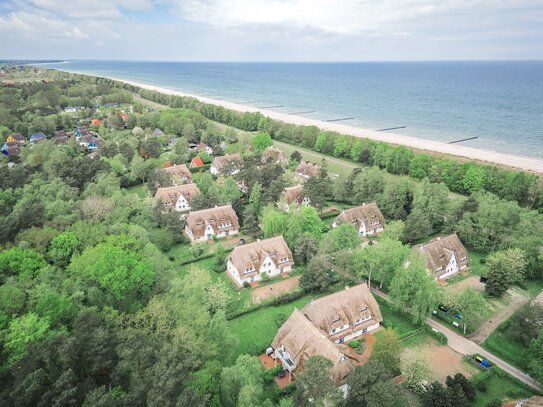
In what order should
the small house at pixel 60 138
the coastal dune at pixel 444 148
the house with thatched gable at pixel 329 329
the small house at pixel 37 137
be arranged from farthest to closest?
the small house at pixel 37 137 → the small house at pixel 60 138 → the coastal dune at pixel 444 148 → the house with thatched gable at pixel 329 329

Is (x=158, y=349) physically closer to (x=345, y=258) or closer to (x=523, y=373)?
(x=345, y=258)

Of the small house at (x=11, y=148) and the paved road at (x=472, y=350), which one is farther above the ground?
the small house at (x=11, y=148)

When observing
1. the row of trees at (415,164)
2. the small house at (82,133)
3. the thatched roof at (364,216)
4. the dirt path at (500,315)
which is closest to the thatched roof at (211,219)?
the thatched roof at (364,216)

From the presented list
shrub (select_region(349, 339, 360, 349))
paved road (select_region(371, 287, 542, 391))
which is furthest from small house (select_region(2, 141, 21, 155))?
paved road (select_region(371, 287, 542, 391))

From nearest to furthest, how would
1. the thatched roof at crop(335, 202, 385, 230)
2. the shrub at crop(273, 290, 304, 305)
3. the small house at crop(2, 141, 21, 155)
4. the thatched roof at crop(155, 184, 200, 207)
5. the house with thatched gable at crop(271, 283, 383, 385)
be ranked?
the house with thatched gable at crop(271, 283, 383, 385)
the shrub at crop(273, 290, 304, 305)
the thatched roof at crop(335, 202, 385, 230)
the thatched roof at crop(155, 184, 200, 207)
the small house at crop(2, 141, 21, 155)

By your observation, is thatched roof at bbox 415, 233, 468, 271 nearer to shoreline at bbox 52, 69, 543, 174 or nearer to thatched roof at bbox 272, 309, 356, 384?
thatched roof at bbox 272, 309, 356, 384

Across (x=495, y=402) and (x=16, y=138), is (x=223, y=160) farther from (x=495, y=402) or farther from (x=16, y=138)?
(x=16, y=138)

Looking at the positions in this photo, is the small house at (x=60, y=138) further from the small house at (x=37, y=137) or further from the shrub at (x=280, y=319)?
the shrub at (x=280, y=319)
